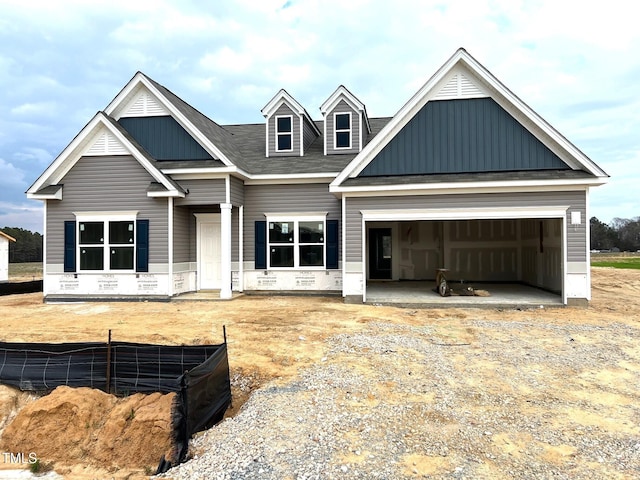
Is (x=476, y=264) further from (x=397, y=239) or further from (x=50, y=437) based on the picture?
(x=50, y=437)

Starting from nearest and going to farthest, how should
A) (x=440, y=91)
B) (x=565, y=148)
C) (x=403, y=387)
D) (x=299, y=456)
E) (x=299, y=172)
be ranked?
1. (x=299, y=456)
2. (x=403, y=387)
3. (x=565, y=148)
4. (x=440, y=91)
5. (x=299, y=172)

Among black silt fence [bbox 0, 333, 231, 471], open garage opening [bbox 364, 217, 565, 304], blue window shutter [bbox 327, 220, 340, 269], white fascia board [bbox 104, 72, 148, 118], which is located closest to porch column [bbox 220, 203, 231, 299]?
blue window shutter [bbox 327, 220, 340, 269]

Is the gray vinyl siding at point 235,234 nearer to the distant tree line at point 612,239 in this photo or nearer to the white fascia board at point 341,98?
the white fascia board at point 341,98

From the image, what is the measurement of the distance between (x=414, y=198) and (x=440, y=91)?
3111 mm

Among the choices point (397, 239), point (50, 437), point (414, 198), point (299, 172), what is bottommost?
point (50, 437)

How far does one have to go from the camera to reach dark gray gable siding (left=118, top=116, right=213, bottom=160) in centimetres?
1270

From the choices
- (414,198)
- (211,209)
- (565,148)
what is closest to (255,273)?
(211,209)

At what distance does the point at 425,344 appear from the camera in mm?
7258

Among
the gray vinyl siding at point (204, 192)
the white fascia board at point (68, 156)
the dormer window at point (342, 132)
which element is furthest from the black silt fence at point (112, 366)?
the dormer window at point (342, 132)

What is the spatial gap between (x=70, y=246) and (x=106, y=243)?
110 cm

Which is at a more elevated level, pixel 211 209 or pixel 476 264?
pixel 211 209

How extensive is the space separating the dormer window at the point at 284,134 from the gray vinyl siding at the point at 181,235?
4.00 metres

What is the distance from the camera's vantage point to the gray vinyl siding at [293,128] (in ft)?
46.6

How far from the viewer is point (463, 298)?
11766 millimetres
